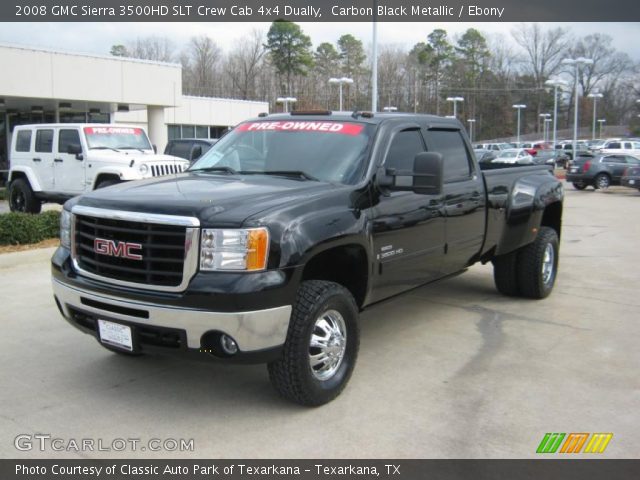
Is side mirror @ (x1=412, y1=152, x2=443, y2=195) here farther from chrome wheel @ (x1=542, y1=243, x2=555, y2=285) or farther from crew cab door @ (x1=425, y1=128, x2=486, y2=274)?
chrome wheel @ (x1=542, y1=243, x2=555, y2=285)

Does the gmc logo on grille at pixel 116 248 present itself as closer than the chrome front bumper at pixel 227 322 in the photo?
No

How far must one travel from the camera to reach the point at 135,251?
3.86m

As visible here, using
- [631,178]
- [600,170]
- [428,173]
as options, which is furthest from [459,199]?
[600,170]

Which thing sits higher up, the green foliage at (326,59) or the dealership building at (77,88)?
the green foliage at (326,59)

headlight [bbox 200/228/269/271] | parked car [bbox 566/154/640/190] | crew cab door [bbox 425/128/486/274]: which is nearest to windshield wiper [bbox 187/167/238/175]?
headlight [bbox 200/228/269/271]

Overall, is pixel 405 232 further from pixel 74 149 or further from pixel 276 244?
pixel 74 149

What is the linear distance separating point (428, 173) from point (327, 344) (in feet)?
4.70

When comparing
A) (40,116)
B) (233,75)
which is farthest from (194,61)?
(40,116)

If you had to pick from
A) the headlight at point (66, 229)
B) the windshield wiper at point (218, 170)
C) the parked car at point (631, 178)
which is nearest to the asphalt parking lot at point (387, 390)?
the headlight at point (66, 229)

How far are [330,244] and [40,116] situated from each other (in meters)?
26.2

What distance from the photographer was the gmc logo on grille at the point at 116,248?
12.6ft

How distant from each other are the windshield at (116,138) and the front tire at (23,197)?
217cm

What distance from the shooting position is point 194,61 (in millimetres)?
79250

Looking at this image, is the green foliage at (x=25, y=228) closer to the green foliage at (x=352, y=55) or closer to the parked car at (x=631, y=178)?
the parked car at (x=631, y=178)
